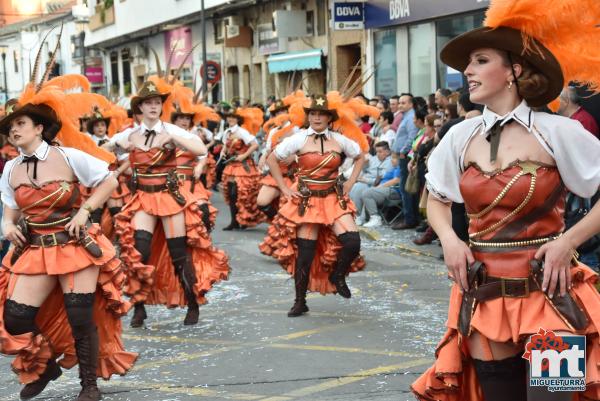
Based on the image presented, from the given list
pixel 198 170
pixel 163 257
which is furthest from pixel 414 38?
pixel 163 257

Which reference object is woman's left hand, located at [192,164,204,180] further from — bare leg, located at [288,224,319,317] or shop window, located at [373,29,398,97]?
shop window, located at [373,29,398,97]

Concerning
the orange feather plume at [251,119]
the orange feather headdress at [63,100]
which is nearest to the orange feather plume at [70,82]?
the orange feather headdress at [63,100]

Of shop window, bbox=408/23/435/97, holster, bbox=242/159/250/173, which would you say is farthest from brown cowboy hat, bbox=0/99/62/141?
shop window, bbox=408/23/435/97

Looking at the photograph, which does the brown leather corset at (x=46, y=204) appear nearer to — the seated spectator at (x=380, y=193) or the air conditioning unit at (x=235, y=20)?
the seated spectator at (x=380, y=193)

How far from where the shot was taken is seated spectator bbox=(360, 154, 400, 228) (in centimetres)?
1548

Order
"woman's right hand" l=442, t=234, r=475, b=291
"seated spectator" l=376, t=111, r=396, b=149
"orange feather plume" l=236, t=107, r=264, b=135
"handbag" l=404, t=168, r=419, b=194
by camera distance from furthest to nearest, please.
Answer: "orange feather plume" l=236, t=107, r=264, b=135 < "seated spectator" l=376, t=111, r=396, b=149 < "handbag" l=404, t=168, r=419, b=194 < "woman's right hand" l=442, t=234, r=475, b=291

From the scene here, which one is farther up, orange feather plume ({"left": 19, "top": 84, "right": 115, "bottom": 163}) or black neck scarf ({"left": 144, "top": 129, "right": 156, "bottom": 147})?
orange feather plume ({"left": 19, "top": 84, "right": 115, "bottom": 163})

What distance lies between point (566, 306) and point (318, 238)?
553cm

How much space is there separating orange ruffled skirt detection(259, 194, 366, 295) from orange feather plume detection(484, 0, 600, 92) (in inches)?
200

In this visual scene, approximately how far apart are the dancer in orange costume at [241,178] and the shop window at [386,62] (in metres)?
7.86

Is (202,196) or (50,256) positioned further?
(202,196)

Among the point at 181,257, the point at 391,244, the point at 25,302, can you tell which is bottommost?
the point at 391,244

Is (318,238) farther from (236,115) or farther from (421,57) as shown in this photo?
(421,57)

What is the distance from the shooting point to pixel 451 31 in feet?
69.8
